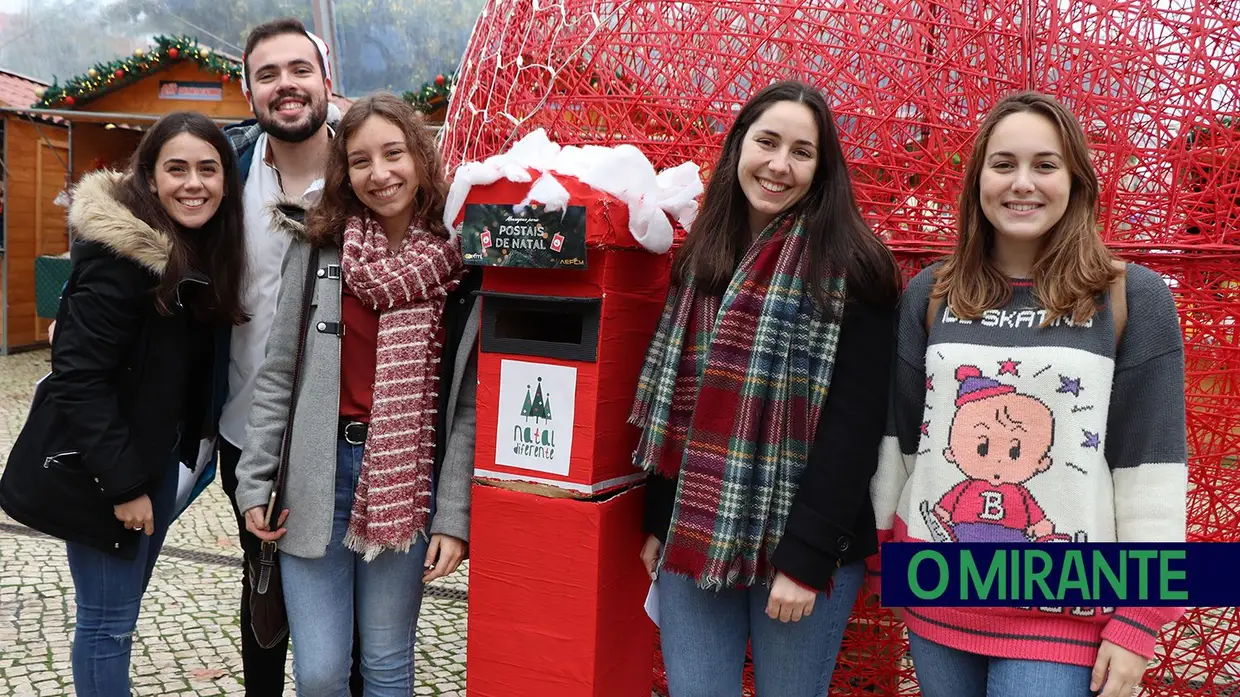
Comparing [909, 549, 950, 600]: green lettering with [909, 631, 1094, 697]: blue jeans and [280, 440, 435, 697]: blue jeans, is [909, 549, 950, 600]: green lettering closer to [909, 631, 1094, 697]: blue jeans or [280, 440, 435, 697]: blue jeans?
[909, 631, 1094, 697]: blue jeans

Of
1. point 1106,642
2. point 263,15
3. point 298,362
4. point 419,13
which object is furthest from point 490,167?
point 263,15

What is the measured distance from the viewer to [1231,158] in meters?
2.43

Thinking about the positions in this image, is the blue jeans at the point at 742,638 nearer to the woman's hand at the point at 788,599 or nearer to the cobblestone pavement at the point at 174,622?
the woman's hand at the point at 788,599

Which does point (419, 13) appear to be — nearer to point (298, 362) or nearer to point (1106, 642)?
point (298, 362)

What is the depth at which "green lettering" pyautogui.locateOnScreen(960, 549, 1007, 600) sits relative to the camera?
171cm

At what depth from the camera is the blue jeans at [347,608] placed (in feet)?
7.44

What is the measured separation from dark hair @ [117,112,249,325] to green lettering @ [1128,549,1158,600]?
86.0 inches

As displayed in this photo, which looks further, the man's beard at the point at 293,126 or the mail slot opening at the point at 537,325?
the man's beard at the point at 293,126

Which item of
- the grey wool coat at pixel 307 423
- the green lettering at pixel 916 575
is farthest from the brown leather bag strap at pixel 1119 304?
the grey wool coat at pixel 307 423

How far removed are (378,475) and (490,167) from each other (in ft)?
2.65

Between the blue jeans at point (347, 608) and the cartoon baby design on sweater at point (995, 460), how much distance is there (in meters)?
1.35

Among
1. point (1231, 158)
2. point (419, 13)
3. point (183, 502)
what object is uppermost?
point (419, 13)

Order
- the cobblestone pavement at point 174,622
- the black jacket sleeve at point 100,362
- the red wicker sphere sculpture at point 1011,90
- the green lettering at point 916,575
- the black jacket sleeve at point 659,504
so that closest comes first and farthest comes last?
1. the green lettering at point 916,575
2. the black jacket sleeve at point 659,504
3. the black jacket sleeve at point 100,362
4. the red wicker sphere sculpture at point 1011,90
5. the cobblestone pavement at point 174,622

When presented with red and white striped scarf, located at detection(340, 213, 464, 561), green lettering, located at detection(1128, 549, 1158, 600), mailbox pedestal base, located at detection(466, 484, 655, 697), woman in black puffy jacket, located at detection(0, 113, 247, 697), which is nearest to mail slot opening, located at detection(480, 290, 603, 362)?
red and white striped scarf, located at detection(340, 213, 464, 561)
